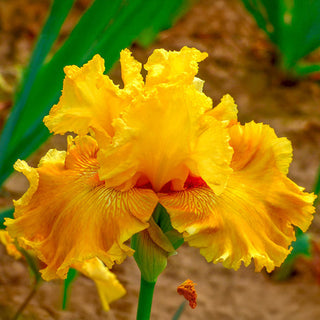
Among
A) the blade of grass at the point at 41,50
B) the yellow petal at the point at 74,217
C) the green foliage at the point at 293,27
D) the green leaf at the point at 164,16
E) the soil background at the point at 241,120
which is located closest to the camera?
the yellow petal at the point at 74,217

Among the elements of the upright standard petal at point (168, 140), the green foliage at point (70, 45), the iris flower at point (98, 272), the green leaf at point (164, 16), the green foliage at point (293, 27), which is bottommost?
the iris flower at point (98, 272)

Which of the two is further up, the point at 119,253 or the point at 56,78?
the point at 56,78

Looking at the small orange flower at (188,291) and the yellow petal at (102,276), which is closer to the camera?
the small orange flower at (188,291)

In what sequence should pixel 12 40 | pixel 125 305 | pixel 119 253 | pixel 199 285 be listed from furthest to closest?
pixel 12 40
pixel 199 285
pixel 125 305
pixel 119 253

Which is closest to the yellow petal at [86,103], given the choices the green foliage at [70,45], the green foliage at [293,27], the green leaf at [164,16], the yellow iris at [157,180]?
the yellow iris at [157,180]

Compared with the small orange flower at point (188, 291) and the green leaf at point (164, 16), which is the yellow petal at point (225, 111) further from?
the green leaf at point (164, 16)

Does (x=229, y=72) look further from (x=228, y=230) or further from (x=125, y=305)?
(x=228, y=230)

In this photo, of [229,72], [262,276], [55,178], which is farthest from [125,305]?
[229,72]
